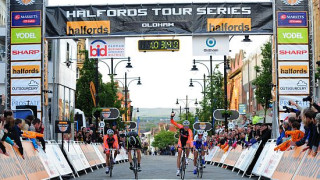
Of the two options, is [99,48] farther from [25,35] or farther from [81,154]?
[81,154]

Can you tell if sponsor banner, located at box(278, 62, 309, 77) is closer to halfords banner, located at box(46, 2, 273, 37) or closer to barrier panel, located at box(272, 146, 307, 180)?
halfords banner, located at box(46, 2, 273, 37)

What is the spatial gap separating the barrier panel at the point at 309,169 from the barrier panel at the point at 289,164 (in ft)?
1.55

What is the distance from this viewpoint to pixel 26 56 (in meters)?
29.0

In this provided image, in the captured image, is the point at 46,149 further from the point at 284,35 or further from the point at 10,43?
the point at 284,35

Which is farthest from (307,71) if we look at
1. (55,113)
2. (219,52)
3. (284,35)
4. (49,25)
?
(55,113)

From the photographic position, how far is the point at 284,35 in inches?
1115

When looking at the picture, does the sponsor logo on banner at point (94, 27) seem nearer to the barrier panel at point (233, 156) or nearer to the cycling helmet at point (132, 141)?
the barrier panel at point (233, 156)

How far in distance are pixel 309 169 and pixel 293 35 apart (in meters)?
16.0

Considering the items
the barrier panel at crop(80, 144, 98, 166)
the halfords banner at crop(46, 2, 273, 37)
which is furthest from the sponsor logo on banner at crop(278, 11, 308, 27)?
the barrier panel at crop(80, 144, 98, 166)

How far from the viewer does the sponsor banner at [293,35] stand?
28266mm

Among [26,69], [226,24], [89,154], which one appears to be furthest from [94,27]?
[226,24]

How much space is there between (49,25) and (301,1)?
1073 cm

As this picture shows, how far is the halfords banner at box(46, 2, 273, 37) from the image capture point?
95.3 feet

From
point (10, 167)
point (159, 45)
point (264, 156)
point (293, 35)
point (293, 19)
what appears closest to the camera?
point (10, 167)
